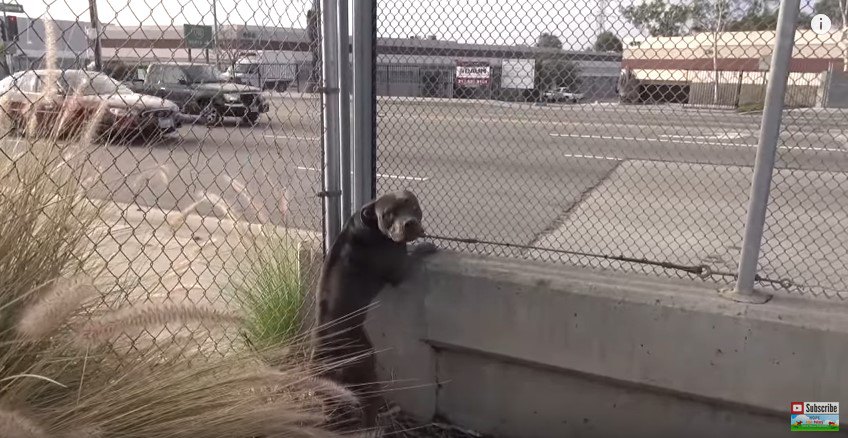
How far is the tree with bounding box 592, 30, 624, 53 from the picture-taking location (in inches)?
135

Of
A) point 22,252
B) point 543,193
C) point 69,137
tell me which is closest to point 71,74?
point 69,137

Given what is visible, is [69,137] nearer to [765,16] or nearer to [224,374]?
[224,374]

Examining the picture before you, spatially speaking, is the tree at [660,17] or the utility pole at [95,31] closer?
the utility pole at [95,31]

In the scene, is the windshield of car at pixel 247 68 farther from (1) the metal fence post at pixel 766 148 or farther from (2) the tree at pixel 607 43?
(1) the metal fence post at pixel 766 148

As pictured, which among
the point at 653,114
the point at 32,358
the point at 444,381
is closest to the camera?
the point at 32,358

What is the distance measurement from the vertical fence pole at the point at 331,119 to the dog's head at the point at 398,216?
0.57 m

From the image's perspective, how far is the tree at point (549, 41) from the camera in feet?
11.8

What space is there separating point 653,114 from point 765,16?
1406 millimetres

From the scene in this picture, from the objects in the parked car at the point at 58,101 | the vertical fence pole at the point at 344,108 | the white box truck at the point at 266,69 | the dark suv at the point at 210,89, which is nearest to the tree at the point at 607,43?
the vertical fence pole at the point at 344,108

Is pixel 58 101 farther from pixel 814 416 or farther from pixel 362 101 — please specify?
pixel 814 416

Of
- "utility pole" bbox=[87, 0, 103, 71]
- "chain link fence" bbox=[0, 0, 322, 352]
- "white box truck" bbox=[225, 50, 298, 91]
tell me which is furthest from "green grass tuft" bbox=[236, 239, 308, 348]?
"utility pole" bbox=[87, 0, 103, 71]

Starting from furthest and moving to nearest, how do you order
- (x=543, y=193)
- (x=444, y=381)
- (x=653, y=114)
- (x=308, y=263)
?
(x=543, y=193), (x=653, y=114), (x=308, y=263), (x=444, y=381)

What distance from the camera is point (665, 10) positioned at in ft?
10.8

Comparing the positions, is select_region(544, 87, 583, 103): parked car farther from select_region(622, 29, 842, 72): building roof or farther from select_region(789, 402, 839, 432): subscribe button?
select_region(789, 402, 839, 432): subscribe button
